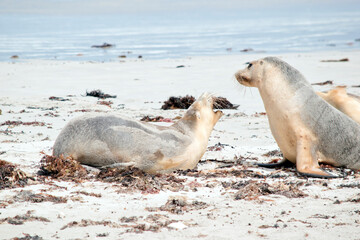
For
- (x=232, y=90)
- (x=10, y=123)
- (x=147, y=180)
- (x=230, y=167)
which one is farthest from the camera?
(x=232, y=90)

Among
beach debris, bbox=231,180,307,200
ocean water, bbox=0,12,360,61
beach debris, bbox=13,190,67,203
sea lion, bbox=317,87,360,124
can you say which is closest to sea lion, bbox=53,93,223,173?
beach debris, bbox=231,180,307,200

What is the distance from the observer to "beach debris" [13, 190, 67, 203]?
4012 millimetres

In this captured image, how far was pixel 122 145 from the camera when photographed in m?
5.04

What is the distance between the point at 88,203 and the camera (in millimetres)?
4039

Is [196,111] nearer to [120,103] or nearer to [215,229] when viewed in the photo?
[215,229]

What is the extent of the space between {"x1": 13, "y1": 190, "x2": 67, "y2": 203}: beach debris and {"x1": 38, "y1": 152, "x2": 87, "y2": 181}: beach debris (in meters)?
0.64

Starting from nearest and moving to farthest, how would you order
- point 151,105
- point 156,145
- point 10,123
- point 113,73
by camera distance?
point 156,145
point 10,123
point 151,105
point 113,73

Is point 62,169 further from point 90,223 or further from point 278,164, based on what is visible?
point 278,164

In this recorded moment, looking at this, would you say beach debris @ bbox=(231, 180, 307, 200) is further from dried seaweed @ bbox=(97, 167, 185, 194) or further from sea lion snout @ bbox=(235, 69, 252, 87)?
sea lion snout @ bbox=(235, 69, 252, 87)

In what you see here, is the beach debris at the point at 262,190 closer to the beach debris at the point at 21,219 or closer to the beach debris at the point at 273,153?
the beach debris at the point at 21,219

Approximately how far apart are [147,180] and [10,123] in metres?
4.44

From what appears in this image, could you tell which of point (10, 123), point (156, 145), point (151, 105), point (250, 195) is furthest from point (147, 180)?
point (151, 105)

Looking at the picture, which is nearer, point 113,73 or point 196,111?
point 196,111

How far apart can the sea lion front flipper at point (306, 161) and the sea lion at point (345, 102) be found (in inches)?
37.8
